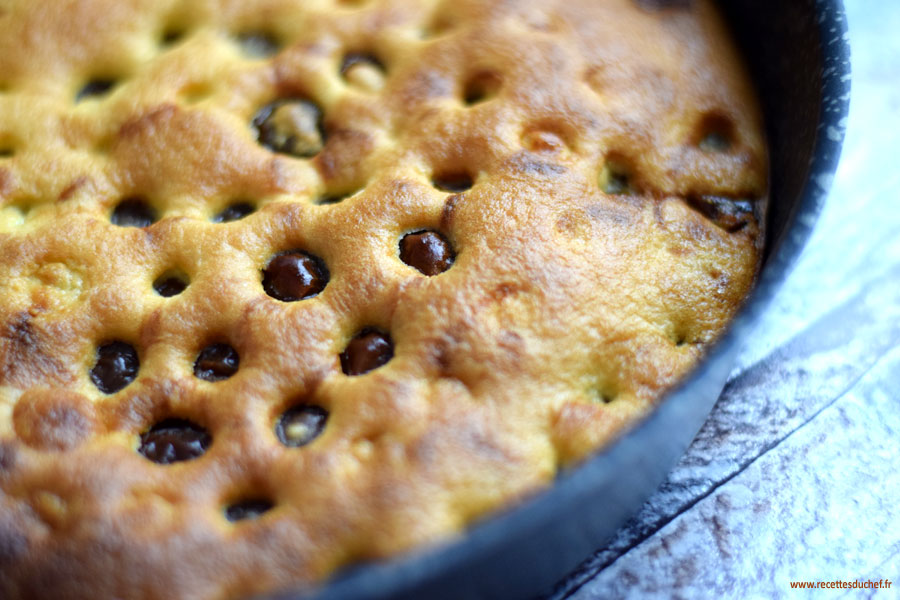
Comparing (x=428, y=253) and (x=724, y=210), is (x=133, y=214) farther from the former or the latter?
(x=724, y=210)

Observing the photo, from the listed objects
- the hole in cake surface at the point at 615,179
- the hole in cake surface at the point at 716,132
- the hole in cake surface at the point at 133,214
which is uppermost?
the hole in cake surface at the point at 133,214

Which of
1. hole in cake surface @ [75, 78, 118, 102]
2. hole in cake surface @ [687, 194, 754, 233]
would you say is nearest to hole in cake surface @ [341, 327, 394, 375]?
hole in cake surface @ [687, 194, 754, 233]

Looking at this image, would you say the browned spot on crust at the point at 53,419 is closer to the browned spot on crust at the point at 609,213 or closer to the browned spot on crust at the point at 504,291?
the browned spot on crust at the point at 504,291

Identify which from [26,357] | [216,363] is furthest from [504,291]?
[26,357]

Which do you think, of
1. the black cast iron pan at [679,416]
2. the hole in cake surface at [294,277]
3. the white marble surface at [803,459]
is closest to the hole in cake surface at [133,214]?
the hole in cake surface at [294,277]

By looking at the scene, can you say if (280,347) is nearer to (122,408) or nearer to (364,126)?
(122,408)

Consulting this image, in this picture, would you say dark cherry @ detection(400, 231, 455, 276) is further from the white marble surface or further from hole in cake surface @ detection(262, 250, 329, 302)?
the white marble surface
